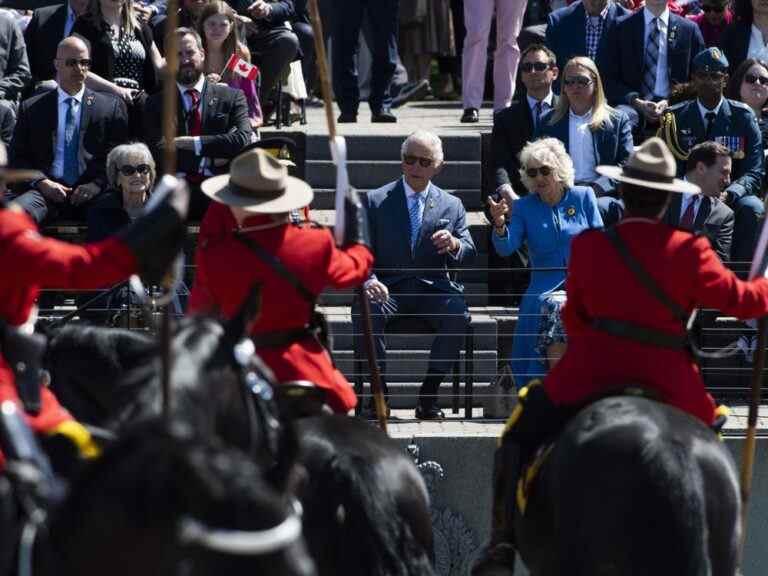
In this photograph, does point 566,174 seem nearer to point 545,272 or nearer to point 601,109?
point 545,272

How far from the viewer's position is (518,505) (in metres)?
8.11

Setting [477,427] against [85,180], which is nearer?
[477,427]

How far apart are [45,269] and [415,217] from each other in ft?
18.9

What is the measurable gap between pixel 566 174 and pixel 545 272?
65 centimetres

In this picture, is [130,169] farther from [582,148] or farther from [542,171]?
[582,148]

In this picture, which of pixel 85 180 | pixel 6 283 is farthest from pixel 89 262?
pixel 85 180

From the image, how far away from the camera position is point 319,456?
714 cm

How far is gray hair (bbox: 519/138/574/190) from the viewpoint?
11.6 m

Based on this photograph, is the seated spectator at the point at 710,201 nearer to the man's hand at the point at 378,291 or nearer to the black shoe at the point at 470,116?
the man's hand at the point at 378,291

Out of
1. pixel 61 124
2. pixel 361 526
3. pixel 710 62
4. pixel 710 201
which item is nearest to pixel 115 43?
pixel 61 124

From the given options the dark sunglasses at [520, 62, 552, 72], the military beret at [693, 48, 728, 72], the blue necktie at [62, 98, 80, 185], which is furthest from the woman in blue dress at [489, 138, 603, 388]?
the blue necktie at [62, 98, 80, 185]

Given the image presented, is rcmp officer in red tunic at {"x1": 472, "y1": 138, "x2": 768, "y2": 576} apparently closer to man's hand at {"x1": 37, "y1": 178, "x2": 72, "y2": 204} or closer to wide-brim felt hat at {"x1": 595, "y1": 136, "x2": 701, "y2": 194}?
wide-brim felt hat at {"x1": 595, "y1": 136, "x2": 701, "y2": 194}

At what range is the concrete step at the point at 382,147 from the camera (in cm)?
1433

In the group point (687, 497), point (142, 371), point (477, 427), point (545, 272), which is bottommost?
point (477, 427)
